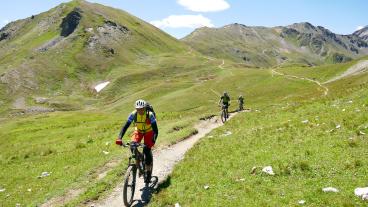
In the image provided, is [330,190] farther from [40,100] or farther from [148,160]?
[40,100]

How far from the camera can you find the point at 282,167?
18.3m

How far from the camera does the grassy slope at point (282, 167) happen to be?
15.6 meters

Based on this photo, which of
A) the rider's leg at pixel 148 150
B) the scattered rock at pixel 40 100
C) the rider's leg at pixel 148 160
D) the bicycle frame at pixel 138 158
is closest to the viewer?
the bicycle frame at pixel 138 158

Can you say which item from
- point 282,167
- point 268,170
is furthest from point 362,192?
point 268,170

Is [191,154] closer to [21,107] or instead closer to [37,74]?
[21,107]

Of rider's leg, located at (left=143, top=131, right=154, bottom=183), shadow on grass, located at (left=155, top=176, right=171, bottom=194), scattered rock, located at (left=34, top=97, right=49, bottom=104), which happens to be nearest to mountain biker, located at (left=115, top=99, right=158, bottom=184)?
rider's leg, located at (left=143, top=131, right=154, bottom=183)

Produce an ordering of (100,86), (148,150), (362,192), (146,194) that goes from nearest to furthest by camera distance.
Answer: (362,192)
(148,150)
(146,194)
(100,86)

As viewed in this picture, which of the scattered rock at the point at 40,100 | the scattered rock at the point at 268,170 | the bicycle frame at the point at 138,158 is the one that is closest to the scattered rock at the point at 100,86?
the scattered rock at the point at 40,100

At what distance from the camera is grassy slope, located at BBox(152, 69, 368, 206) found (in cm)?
1558

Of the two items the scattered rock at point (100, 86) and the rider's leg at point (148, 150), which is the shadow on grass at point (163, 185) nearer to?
the rider's leg at point (148, 150)

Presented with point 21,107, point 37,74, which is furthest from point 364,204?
point 37,74

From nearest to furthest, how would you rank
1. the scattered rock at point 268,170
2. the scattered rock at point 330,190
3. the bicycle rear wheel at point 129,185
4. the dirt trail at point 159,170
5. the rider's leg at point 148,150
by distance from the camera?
1. the scattered rock at point 330,190
2. the bicycle rear wheel at point 129,185
3. the scattered rock at point 268,170
4. the rider's leg at point 148,150
5. the dirt trail at point 159,170

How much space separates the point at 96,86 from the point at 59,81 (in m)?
17.9

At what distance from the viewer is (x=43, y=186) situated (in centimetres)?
2567
